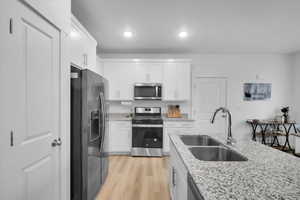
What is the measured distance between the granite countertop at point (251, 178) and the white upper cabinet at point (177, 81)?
299cm

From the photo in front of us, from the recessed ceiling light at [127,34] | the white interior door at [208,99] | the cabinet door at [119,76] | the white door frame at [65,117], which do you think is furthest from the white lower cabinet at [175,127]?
the white door frame at [65,117]

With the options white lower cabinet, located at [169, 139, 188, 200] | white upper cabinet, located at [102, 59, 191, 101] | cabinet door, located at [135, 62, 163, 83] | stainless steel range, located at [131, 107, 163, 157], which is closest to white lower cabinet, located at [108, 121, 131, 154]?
stainless steel range, located at [131, 107, 163, 157]

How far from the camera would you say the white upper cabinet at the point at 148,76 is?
4.23m

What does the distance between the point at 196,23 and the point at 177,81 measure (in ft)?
5.31

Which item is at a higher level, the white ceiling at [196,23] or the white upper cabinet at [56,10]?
the white ceiling at [196,23]

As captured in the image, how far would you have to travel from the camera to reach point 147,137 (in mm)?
3975

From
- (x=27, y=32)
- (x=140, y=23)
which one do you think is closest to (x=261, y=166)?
(x=27, y=32)

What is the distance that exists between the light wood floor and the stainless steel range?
0.63ft

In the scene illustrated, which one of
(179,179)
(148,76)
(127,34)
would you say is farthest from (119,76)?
(179,179)

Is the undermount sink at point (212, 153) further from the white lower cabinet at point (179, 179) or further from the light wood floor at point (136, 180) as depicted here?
the light wood floor at point (136, 180)

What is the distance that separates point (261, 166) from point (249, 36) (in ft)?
10.4

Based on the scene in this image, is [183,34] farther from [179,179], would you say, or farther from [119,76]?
[179,179]

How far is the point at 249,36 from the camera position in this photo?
11.2 ft

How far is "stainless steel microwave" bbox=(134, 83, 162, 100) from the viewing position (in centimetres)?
421
